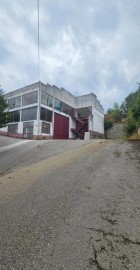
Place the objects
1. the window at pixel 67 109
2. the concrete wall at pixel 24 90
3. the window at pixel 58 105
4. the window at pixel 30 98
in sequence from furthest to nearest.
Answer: the window at pixel 67 109, the window at pixel 58 105, the concrete wall at pixel 24 90, the window at pixel 30 98

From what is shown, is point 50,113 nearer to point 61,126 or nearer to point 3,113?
point 61,126

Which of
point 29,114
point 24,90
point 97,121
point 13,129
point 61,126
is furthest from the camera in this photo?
A: point 97,121

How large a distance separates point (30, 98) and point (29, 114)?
2.86 m

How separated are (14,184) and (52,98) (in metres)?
36.8

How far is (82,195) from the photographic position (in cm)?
658

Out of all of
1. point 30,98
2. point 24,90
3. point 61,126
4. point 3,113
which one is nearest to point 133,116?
point 3,113

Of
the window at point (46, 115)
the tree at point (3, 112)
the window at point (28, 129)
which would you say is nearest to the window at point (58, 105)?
the window at point (46, 115)

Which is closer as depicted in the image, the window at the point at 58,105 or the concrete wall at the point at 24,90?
A: the concrete wall at the point at 24,90

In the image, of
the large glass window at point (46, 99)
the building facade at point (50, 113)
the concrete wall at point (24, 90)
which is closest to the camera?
the building facade at point (50, 113)

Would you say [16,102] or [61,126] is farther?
[61,126]

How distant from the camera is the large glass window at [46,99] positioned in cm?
4119

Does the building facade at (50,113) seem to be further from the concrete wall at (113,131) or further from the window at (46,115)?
the concrete wall at (113,131)

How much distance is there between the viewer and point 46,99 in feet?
138

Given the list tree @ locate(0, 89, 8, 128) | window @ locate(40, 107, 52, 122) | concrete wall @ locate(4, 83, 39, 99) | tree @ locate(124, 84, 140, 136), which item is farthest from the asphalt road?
concrete wall @ locate(4, 83, 39, 99)
